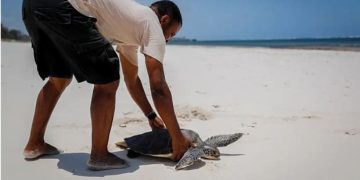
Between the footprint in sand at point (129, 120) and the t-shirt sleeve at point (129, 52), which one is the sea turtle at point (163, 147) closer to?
the t-shirt sleeve at point (129, 52)

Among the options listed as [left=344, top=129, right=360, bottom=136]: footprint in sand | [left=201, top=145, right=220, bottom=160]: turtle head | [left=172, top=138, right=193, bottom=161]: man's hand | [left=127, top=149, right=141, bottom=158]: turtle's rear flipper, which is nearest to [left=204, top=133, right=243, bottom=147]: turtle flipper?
[left=201, top=145, right=220, bottom=160]: turtle head

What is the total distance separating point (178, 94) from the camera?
5305 mm

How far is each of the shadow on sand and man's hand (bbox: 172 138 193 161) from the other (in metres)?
0.06

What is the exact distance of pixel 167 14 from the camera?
257cm

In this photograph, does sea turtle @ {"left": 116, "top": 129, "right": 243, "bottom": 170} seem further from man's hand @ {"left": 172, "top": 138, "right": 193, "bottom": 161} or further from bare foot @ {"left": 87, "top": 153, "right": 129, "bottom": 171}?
bare foot @ {"left": 87, "top": 153, "right": 129, "bottom": 171}

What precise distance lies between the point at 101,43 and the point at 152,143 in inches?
32.0

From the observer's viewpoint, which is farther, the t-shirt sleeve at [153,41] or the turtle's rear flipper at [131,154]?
the turtle's rear flipper at [131,154]

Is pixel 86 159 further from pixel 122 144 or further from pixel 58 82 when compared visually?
pixel 58 82

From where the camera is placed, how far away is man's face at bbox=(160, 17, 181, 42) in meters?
2.59

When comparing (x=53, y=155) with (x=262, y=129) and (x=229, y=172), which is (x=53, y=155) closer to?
(x=229, y=172)

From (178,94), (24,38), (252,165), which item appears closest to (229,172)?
(252,165)

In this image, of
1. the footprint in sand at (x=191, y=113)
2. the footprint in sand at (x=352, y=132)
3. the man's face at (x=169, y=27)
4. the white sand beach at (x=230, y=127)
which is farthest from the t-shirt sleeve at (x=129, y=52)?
the footprint in sand at (x=352, y=132)

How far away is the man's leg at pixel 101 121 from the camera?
246cm

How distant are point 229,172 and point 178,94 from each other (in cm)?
286
